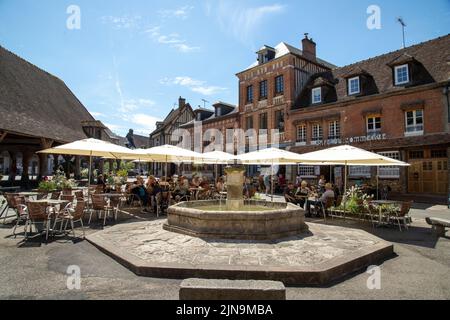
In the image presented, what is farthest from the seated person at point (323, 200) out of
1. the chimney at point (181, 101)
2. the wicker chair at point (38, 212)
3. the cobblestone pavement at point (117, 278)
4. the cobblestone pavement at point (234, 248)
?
the chimney at point (181, 101)

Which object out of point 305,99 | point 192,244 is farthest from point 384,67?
point 192,244

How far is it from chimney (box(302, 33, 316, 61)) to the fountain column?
19745 millimetres

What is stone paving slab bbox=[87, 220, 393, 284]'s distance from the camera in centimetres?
398

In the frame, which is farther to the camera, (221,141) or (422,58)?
(221,141)

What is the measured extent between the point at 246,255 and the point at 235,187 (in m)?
3.22

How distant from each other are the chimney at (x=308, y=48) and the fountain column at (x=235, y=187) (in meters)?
19.7

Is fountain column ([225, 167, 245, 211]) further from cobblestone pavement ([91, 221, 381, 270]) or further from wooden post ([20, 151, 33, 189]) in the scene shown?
wooden post ([20, 151, 33, 189])

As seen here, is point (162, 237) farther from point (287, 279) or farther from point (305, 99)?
point (305, 99)

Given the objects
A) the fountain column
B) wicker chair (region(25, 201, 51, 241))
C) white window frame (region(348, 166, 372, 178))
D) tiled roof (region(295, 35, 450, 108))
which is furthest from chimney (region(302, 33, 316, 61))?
wicker chair (region(25, 201, 51, 241))

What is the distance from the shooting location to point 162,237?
5.87 metres

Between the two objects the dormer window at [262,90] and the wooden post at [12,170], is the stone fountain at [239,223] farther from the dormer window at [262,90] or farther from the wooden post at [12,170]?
the dormer window at [262,90]

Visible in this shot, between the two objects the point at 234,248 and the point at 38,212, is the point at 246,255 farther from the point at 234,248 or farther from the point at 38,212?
the point at 38,212
